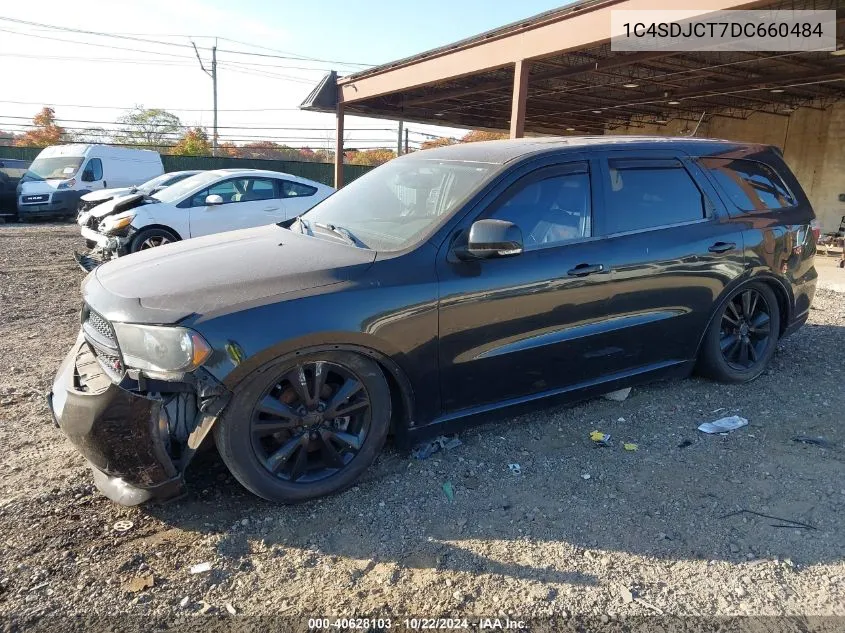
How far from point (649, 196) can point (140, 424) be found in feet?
10.8

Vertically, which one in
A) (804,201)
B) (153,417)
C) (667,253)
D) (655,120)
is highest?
(655,120)

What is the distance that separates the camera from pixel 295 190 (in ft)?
32.5

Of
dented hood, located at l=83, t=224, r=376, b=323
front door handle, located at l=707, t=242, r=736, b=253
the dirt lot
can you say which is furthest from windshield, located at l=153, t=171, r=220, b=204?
front door handle, located at l=707, t=242, r=736, b=253

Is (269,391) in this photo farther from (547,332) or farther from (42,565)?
(547,332)

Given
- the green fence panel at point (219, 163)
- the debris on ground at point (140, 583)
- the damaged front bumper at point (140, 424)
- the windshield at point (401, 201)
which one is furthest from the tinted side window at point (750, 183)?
the green fence panel at point (219, 163)

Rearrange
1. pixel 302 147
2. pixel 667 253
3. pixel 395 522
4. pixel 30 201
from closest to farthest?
pixel 395 522 → pixel 667 253 → pixel 30 201 → pixel 302 147

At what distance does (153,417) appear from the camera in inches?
100

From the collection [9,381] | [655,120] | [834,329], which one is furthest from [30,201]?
[655,120]

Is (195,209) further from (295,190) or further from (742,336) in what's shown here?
(742,336)

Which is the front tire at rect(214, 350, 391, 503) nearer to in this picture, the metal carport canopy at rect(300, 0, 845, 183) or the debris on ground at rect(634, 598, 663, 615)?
the debris on ground at rect(634, 598, 663, 615)

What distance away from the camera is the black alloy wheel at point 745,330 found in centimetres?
446

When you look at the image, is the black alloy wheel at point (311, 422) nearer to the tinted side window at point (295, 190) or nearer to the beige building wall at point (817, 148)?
the tinted side window at point (295, 190)

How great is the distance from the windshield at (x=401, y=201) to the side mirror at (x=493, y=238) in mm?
265

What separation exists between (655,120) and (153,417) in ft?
81.3
